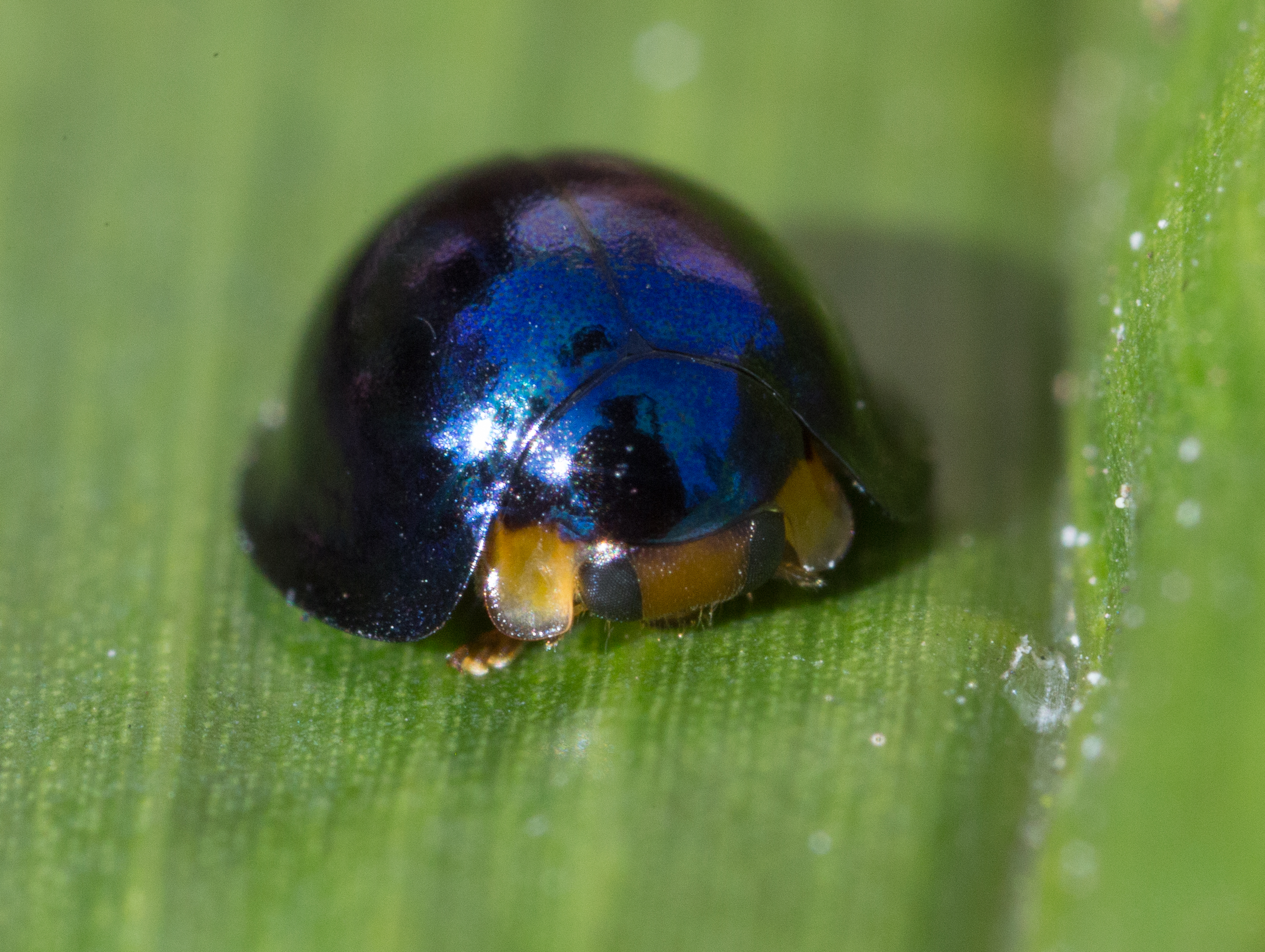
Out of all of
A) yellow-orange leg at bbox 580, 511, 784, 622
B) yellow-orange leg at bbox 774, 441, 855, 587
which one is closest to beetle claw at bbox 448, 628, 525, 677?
yellow-orange leg at bbox 580, 511, 784, 622

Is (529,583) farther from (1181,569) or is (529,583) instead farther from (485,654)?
(1181,569)

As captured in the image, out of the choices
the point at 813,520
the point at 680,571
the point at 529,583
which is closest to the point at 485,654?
the point at 529,583

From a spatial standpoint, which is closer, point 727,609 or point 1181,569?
point 1181,569

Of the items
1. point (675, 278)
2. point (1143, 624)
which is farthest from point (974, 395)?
point (1143, 624)

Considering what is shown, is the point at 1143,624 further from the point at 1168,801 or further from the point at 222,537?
the point at 222,537

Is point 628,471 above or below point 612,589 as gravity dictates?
above

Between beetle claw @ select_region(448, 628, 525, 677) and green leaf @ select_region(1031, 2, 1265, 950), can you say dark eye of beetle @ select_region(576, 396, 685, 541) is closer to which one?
beetle claw @ select_region(448, 628, 525, 677)
